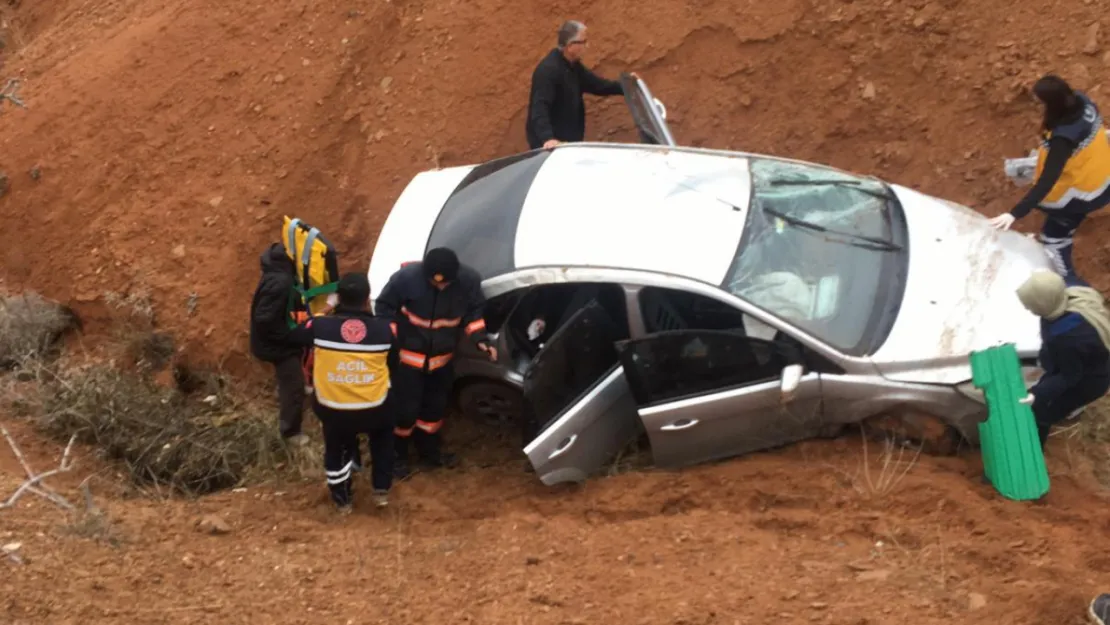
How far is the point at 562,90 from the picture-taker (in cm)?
768

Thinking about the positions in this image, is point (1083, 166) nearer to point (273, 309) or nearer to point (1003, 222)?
point (1003, 222)

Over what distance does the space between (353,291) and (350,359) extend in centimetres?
34

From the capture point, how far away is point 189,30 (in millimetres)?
9758

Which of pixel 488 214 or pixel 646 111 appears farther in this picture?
pixel 646 111

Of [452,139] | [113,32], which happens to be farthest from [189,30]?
[452,139]

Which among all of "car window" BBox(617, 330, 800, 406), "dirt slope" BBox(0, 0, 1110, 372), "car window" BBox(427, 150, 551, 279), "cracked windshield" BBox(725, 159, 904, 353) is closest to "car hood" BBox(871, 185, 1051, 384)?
"cracked windshield" BBox(725, 159, 904, 353)

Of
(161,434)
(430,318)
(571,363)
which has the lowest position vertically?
(161,434)

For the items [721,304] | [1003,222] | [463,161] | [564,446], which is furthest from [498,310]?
[1003,222]

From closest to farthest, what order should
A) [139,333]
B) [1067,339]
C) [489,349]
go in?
[1067,339] → [489,349] → [139,333]

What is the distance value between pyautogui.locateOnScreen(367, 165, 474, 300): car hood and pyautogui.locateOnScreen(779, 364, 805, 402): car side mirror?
2247 millimetres

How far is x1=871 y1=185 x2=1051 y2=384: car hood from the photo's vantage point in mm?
5684

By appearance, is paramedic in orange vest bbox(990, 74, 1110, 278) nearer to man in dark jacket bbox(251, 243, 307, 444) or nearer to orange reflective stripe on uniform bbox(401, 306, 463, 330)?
orange reflective stripe on uniform bbox(401, 306, 463, 330)

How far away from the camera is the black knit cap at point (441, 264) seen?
5922 millimetres

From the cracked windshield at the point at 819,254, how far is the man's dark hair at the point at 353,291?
5.92 feet
